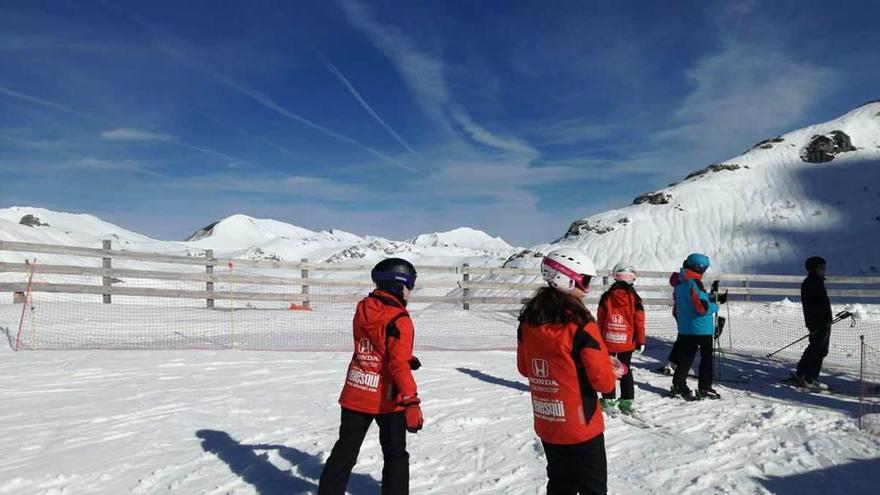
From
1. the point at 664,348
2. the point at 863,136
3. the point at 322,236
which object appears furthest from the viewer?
the point at 322,236

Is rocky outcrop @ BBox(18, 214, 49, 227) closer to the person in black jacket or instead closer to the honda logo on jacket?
the person in black jacket

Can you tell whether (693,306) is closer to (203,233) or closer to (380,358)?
(380,358)

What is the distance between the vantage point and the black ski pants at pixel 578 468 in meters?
2.90

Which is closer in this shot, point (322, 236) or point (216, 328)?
point (216, 328)

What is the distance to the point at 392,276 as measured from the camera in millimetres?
3402

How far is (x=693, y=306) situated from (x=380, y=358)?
16.0ft

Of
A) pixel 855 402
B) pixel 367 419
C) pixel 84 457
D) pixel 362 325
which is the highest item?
pixel 362 325

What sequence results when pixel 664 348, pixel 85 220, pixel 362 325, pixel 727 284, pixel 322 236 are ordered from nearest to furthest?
pixel 362 325 → pixel 664 348 → pixel 727 284 → pixel 85 220 → pixel 322 236

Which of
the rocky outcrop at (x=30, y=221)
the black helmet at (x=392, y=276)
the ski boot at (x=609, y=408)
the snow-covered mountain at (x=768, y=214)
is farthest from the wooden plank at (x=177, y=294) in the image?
the rocky outcrop at (x=30, y=221)

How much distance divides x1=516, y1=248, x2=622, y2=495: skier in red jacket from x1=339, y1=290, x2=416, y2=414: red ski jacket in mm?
744

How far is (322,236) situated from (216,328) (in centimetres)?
7025

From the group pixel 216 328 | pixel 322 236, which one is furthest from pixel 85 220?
pixel 216 328

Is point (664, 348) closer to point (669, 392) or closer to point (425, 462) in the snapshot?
point (669, 392)

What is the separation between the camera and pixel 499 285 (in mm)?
13406
